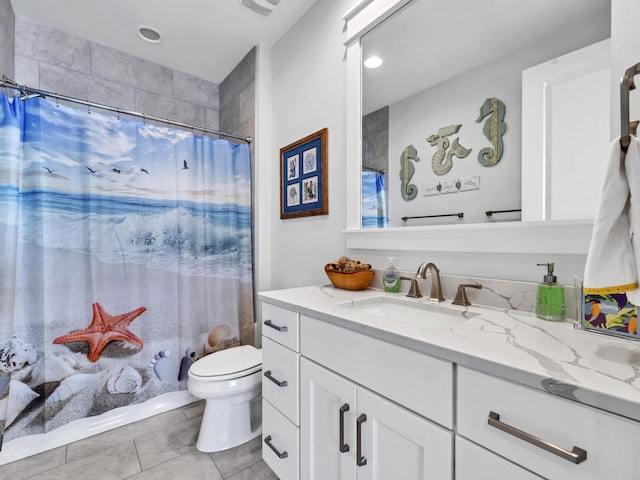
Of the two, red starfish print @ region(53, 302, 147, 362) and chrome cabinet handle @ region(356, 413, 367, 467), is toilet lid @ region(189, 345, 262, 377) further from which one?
chrome cabinet handle @ region(356, 413, 367, 467)

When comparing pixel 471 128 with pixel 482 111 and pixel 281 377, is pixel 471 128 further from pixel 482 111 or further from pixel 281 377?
pixel 281 377

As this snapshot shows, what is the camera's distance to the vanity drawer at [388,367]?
0.68 metres

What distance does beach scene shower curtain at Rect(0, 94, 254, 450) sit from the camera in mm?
1580

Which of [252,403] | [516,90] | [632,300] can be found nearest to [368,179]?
[516,90]

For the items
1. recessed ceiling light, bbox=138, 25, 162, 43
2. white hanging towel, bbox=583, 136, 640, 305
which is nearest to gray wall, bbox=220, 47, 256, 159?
recessed ceiling light, bbox=138, 25, 162, 43

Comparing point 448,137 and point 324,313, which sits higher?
point 448,137

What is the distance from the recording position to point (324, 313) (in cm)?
100

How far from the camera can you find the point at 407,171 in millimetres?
1344

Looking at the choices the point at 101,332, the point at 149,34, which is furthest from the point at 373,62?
the point at 101,332

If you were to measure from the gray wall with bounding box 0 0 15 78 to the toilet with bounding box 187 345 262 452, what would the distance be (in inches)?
78.1

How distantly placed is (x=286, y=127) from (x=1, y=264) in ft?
5.71

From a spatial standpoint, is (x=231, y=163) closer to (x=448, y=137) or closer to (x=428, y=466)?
(x=448, y=137)

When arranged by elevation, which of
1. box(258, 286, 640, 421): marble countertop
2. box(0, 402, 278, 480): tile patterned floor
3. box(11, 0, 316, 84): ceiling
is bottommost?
box(0, 402, 278, 480): tile patterned floor

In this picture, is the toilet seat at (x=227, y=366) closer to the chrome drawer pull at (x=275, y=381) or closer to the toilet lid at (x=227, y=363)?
the toilet lid at (x=227, y=363)
